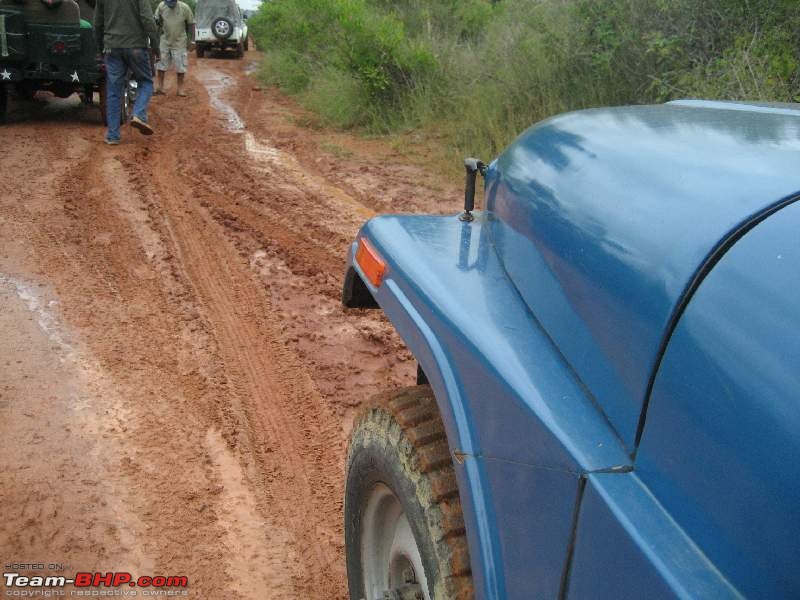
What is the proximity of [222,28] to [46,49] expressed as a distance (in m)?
14.8

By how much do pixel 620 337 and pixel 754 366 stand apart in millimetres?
284

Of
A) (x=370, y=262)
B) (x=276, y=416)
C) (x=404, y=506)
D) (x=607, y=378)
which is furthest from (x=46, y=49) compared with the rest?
(x=607, y=378)

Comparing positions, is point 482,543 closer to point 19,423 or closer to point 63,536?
point 63,536

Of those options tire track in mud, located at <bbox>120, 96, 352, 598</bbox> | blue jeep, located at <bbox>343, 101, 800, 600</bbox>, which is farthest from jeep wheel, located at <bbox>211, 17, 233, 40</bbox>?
blue jeep, located at <bbox>343, 101, 800, 600</bbox>

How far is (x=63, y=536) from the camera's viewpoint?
9.13ft

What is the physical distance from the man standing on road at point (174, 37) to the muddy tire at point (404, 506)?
12.5 m

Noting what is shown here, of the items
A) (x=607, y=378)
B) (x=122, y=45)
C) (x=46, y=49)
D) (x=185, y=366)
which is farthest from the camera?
(x=46, y=49)

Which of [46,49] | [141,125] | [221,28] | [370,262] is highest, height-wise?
[370,262]

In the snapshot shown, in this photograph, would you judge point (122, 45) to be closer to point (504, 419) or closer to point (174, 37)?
point (174, 37)

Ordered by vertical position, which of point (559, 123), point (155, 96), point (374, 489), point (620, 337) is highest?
point (559, 123)

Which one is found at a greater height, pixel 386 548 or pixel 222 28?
pixel 386 548

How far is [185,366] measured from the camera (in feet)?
13.3

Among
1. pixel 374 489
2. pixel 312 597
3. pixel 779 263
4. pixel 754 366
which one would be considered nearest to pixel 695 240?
pixel 779 263

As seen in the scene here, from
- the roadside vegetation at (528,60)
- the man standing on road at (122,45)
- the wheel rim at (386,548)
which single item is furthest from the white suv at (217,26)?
the wheel rim at (386,548)
